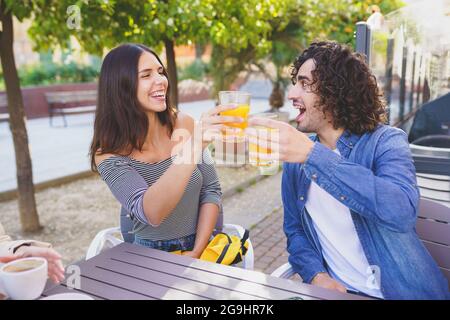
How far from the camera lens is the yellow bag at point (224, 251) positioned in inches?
73.0

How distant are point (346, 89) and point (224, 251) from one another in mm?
811

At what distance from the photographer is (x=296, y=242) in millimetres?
1859

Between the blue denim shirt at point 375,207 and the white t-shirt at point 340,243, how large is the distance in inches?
1.4

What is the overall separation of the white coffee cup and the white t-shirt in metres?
0.97

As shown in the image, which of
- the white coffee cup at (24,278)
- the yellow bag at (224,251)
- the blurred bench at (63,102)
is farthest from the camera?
the blurred bench at (63,102)

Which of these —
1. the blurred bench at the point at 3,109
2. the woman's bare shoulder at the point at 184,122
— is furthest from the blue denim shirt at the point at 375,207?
the blurred bench at the point at 3,109

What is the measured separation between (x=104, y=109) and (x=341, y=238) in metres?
1.20

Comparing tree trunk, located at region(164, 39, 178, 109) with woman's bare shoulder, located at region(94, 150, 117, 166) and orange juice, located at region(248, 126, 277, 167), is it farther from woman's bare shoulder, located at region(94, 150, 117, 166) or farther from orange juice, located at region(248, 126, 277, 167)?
orange juice, located at region(248, 126, 277, 167)

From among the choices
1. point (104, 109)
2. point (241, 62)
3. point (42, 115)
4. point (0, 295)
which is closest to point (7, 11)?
point (104, 109)

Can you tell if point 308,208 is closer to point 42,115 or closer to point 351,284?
point 351,284

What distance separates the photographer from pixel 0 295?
4.12ft

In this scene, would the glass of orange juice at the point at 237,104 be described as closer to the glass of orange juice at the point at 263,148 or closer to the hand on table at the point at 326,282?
the glass of orange juice at the point at 263,148

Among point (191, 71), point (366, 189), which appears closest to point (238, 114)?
point (366, 189)

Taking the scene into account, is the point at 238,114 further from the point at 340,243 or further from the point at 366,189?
the point at 340,243
